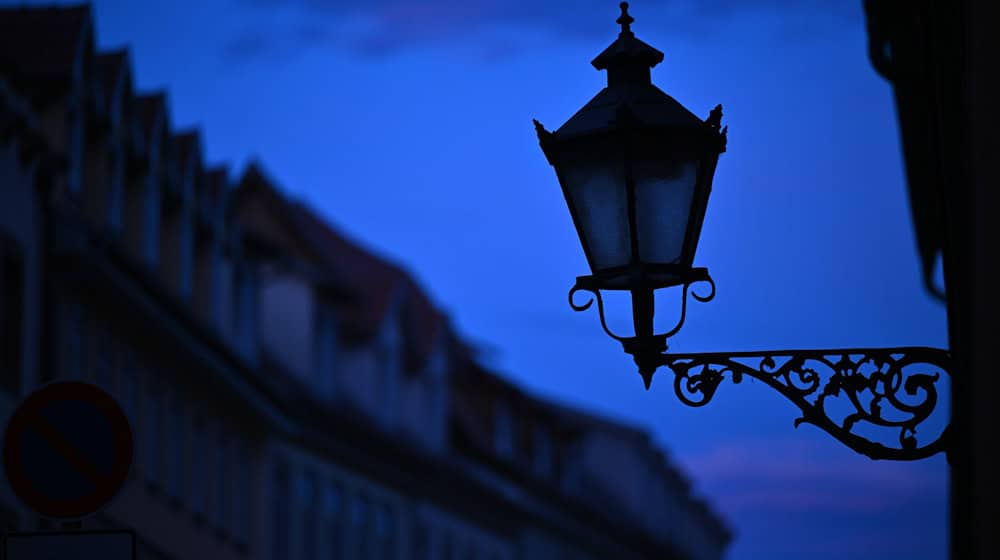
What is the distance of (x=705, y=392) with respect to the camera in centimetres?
692

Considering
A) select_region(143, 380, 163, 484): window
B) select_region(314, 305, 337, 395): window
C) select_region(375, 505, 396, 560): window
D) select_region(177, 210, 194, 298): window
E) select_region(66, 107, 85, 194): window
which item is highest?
select_region(66, 107, 85, 194): window

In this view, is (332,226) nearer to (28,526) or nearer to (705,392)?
(28,526)

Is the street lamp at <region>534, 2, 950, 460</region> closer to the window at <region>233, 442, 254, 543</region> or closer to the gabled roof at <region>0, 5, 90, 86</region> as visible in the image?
the gabled roof at <region>0, 5, 90, 86</region>

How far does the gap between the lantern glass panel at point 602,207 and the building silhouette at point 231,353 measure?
1671 cm

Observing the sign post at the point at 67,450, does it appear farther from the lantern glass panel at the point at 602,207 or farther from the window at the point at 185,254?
the window at the point at 185,254

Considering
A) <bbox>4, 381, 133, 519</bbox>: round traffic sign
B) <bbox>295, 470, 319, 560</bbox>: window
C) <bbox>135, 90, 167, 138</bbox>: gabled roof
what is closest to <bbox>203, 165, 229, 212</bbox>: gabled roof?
<bbox>135, 90, 167, 138</bbox>: gabled roof

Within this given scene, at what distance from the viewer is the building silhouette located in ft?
86.4

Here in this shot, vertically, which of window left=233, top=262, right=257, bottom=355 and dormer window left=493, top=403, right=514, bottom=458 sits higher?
window left=233, top=262, right=257, bottom=355

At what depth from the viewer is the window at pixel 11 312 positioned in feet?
77.8

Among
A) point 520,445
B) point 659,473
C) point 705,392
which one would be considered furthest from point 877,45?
point 659,473

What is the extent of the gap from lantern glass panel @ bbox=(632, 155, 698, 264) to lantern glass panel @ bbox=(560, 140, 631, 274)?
1.8 inches

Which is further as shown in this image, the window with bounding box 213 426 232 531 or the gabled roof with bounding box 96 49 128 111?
the window with bounding box 213 426 232 531

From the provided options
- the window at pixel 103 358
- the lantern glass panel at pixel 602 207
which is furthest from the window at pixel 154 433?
the lantern glass panel at pixel 602 207

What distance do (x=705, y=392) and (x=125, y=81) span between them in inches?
961
